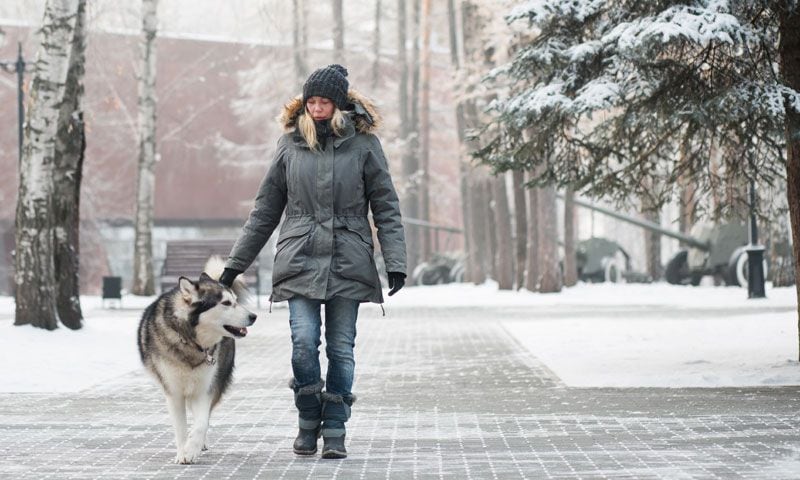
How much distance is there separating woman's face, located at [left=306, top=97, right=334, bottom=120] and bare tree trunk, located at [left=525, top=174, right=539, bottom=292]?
2692 centimetres

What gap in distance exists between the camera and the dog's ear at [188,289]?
8133mm

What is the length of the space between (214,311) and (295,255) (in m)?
0.57

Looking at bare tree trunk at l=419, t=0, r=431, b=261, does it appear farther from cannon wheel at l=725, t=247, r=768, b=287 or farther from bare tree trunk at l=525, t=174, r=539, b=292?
cannon wheel at l=725, t=247, r=768, b=287

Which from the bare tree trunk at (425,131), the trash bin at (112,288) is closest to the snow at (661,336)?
the trash bin at (112,288)

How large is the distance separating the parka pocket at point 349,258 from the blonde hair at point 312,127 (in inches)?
20.0

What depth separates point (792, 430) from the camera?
9.10m

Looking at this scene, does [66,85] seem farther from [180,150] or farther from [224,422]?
[180,150]

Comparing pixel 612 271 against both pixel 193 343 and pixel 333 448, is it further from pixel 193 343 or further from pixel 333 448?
pixel 193 343

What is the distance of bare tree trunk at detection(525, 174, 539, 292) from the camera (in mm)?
35125

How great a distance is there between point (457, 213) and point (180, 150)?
1929 cm

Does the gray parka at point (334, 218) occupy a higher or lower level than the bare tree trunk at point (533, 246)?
lower

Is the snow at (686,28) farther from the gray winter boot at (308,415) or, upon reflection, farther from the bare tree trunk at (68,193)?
the bare tree trunk at (68,193)

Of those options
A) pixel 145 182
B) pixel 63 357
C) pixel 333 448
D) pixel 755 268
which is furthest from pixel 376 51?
pixel 333 448

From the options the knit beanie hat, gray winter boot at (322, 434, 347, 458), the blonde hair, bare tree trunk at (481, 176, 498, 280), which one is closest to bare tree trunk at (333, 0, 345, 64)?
bare tree trunk at (481, 176, 498, 280)
